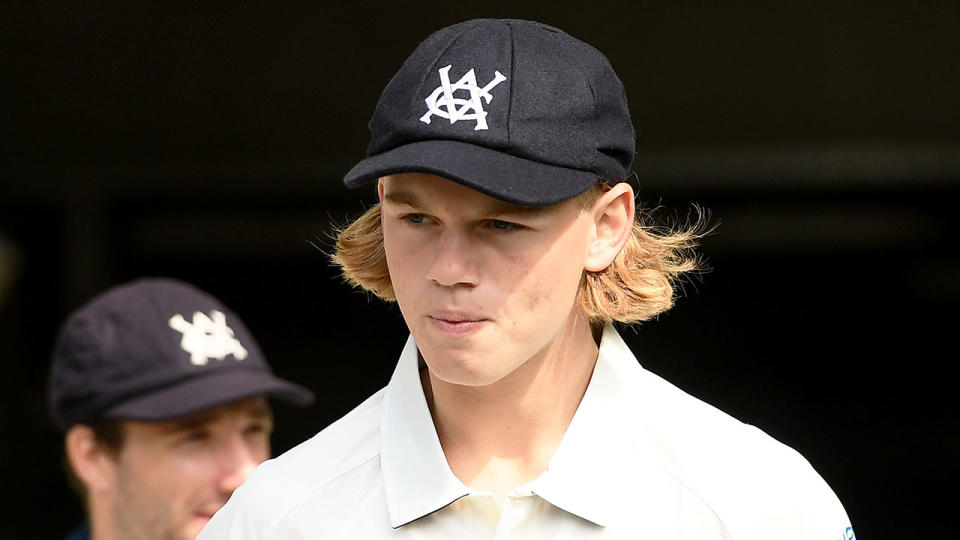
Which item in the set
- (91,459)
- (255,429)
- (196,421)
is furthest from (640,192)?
(91,459)

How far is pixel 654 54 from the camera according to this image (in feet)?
13.7

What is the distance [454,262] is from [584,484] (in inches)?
14.8

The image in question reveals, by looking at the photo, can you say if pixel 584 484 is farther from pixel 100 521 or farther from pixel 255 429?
pixel 100 521

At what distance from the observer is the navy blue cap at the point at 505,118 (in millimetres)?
1889

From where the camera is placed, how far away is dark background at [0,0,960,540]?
4.15 meters

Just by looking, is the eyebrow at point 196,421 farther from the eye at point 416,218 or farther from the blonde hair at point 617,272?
the eye at point 416,218

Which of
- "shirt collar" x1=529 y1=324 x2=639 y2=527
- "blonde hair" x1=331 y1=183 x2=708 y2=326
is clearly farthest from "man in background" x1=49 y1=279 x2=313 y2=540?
"shirt collar" x1=529 y1=324 x2=639 y2=527

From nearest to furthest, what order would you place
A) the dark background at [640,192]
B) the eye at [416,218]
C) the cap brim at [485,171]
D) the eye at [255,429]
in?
the cap brim at [485,171] → the eye at [416,218] → the eye at [255,429] → the dark background at [640,192]

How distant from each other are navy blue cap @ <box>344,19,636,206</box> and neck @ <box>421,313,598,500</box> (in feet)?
0.93

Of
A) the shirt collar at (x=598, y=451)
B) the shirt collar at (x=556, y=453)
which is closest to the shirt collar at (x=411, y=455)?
the shirt collar at (x=556, y=453)

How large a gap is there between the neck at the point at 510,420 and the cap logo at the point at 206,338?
1.07 meters

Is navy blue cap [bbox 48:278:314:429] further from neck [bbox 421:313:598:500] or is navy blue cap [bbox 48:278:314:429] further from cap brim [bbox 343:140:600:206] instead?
cap brim [bbox 343:140:600:206]

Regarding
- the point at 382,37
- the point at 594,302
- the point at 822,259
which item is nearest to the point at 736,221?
the point at 822,259

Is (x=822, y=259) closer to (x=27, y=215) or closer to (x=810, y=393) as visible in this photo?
(x=810, y=393)
